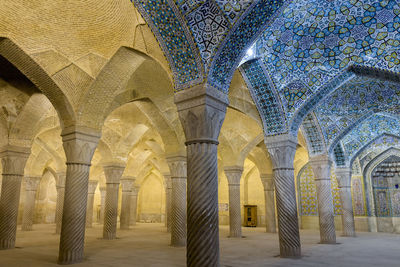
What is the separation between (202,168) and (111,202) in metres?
7.19

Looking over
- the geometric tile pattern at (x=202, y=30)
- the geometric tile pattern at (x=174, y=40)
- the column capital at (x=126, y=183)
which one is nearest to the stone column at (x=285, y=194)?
the geometric tile pattern at (x=202, y=30)

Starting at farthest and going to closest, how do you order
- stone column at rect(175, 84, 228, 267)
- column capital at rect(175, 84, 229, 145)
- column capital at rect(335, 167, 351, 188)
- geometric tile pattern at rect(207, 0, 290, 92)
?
column capital at rect(335, 167, 351, 188), geometric tile pattern at rect(207, 0, 290, 92), column capital at rect(175, 84, 229, 145), stone column at rect(175, 84, 228, 267)

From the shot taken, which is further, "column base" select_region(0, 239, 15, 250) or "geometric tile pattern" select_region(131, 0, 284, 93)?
"column base" select_region(0, 239, 15, 250)

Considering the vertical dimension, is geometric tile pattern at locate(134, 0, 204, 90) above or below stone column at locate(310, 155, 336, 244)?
above

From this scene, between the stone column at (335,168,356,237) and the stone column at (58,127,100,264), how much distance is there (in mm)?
9202

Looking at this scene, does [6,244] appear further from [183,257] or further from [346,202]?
[346,202]

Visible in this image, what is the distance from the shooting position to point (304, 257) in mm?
6488

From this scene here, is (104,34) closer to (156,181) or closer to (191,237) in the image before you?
(191,237)

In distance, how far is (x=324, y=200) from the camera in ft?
30.1

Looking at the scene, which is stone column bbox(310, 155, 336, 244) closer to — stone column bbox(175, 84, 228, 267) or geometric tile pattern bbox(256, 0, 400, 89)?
geometric tile pattern bbox(256, 0, 400, 89)

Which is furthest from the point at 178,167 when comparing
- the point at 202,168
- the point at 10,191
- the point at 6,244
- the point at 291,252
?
the point at 202,168

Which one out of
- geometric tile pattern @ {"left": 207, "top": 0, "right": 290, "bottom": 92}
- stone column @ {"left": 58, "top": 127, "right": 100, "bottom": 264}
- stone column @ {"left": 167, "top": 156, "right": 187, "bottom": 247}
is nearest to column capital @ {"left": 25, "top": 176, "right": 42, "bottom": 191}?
stone column @ {"left": 167, "top": 156, "right": 187, "bottom": 247}

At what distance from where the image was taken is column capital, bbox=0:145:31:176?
8008 millimetres

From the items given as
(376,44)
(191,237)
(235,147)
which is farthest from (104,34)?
(235,147)
